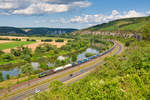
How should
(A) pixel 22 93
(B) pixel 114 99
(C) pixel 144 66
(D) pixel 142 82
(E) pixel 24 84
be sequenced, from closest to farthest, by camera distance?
1. (B) pixel 114 99
2. (D) pixel 142 82
3. (C) pixel 144 66
4. (A) pixel 22 93
5. (E) pixel 24 84

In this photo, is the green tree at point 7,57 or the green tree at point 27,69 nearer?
the green tree at point 27,69

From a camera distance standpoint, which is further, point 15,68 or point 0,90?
point 15,68

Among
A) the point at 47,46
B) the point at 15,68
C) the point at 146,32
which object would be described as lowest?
the point at 15,68

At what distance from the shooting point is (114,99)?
1719 cm

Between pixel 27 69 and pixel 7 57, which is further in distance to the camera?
pixel 7 57

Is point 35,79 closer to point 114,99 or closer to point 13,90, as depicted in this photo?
point 13,90

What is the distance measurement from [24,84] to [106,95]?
50239 mm

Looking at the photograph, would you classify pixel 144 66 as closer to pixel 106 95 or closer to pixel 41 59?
pixel 106 95

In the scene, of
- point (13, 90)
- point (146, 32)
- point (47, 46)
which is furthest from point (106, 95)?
point (47, 46)

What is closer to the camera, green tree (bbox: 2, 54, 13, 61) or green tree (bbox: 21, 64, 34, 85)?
green tree (bbox: 21, 64, 34, 85)

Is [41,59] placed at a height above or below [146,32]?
below

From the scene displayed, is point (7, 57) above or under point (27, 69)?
above

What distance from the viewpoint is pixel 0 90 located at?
52.6 metres

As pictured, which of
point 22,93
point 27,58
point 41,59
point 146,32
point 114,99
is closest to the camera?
point 114,99
